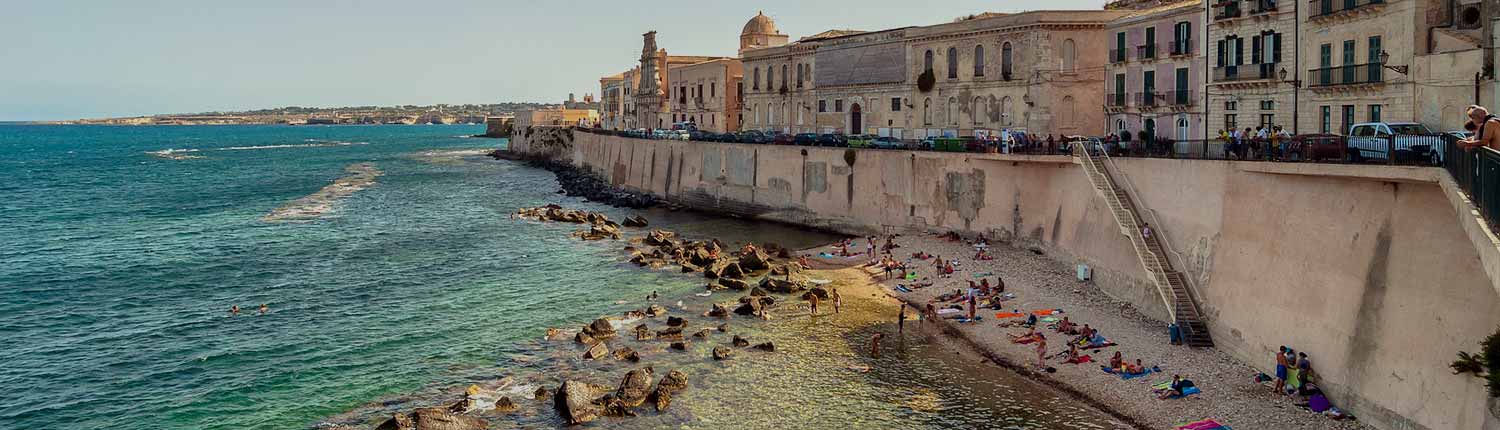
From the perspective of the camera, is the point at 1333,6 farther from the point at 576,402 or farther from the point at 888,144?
the point at 888,144

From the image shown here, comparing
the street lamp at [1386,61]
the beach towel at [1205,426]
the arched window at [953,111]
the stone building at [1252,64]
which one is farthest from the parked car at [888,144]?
the beach towel at [1205,426]

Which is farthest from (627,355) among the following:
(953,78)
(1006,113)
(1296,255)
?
(953,78)

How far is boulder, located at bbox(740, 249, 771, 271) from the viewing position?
139ft

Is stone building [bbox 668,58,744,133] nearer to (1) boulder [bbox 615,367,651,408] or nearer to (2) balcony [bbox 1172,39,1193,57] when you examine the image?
(2) balcony [bbox 1172,39,1193,57]

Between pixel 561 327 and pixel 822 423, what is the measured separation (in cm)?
1219

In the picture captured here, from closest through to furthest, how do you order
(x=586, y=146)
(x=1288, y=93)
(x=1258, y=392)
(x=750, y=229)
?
(x=1258, y=392) < (x=1288, y=93) < (x=750, y=229) < (x=586, y=146)

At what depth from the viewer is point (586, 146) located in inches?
3959

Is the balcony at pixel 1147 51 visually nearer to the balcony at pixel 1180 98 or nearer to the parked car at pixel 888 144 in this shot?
the balcony at pixel 1180 98

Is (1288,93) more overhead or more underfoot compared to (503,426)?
more overhead

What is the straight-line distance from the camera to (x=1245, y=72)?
34.5 metres

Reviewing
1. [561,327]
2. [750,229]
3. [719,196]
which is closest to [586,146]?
[719,196]

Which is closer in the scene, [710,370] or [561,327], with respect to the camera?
[710,370]

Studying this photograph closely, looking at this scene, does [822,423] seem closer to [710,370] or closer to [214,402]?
[710,370]

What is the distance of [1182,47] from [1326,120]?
9.49 meters
